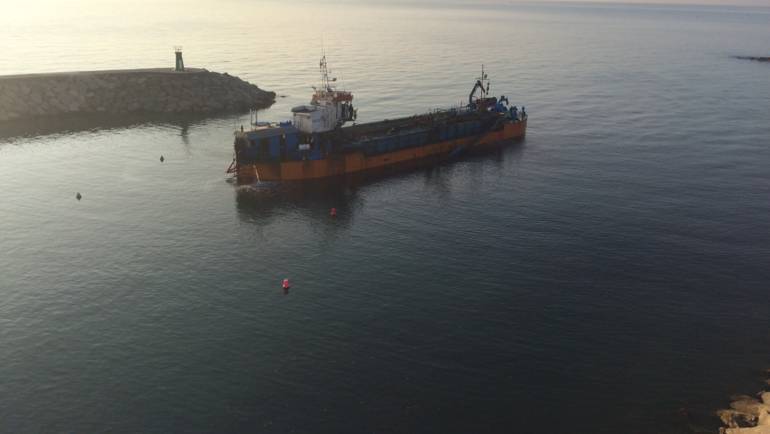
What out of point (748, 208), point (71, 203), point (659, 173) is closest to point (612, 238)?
point (748, 208)

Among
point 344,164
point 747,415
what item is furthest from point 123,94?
point 747,415

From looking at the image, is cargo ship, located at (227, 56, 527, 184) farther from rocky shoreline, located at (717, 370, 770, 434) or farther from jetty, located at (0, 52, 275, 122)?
rocky shoreline, located at (717, 370, 770, 434)

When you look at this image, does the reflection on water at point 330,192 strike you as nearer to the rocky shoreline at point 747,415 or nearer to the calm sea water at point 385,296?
Result: the calm sea water at point 385,296

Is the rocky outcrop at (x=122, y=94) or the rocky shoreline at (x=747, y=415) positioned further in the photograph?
the rocky outcrop at (x=122, y=94)

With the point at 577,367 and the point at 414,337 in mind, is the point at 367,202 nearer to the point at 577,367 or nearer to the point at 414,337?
the point at 414,337

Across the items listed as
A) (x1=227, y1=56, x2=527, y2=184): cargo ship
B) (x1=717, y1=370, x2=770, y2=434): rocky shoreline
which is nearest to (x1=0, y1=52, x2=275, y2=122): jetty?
(x1=227, y1=56, x2=527, y2=184): cargo ship

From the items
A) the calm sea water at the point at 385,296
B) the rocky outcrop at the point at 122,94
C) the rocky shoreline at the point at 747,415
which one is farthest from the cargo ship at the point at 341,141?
the rocky shoreline at the point at 747,415
